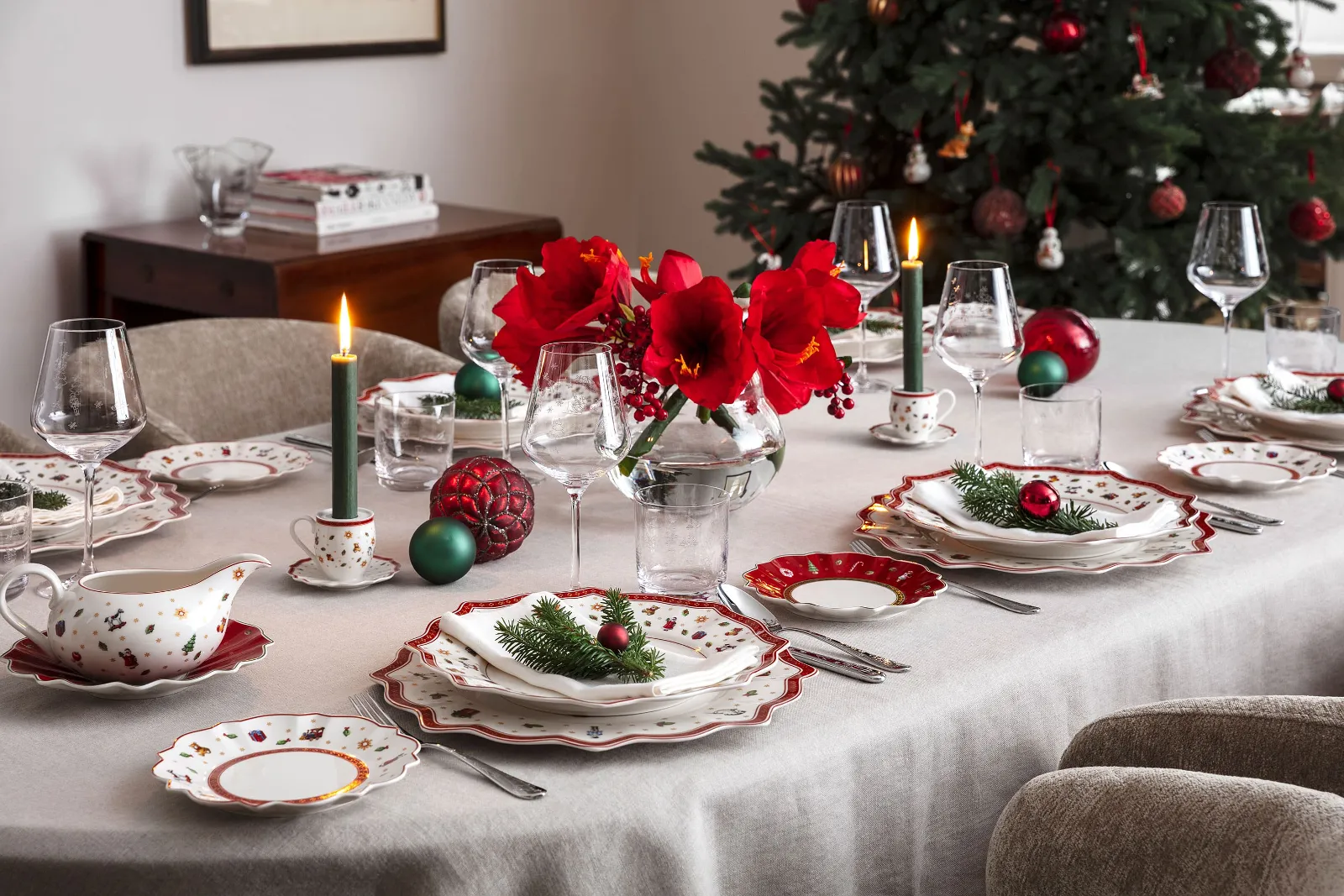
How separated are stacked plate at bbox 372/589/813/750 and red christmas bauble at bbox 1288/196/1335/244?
2.57 metres

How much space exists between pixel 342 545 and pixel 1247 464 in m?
0.93

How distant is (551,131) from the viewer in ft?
15.0

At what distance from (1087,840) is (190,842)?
0.58m

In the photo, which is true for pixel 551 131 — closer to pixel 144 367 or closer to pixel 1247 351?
pixel 144 367

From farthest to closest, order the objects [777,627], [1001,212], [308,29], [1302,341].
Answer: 1. [308,29]
2. [1001,212]
3. [1302,341]
4. [777,627]

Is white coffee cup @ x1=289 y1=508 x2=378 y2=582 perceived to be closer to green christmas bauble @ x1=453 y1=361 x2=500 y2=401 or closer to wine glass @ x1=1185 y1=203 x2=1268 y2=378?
green christmas bauble @ x1=453 y1=361 x2=500 y2=401

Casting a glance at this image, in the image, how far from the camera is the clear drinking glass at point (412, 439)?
1496mm

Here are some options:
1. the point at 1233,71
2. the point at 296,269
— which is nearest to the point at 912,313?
the point at 296,269

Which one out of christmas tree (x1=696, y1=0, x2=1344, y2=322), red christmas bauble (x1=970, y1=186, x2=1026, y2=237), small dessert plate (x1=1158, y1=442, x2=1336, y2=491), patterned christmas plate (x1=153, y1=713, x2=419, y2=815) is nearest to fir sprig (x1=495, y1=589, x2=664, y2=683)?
patterned christmas plate (x1=153, y1=713, x2=419, y2=815)

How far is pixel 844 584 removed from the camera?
1.22 m

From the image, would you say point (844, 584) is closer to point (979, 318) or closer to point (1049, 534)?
point (1049, 534)

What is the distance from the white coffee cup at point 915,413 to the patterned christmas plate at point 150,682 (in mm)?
828

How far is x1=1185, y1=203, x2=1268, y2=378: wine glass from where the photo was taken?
182cm

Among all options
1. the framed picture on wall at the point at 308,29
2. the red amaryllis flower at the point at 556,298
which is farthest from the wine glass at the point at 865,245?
the framed picture on wall at the point at 308,29
